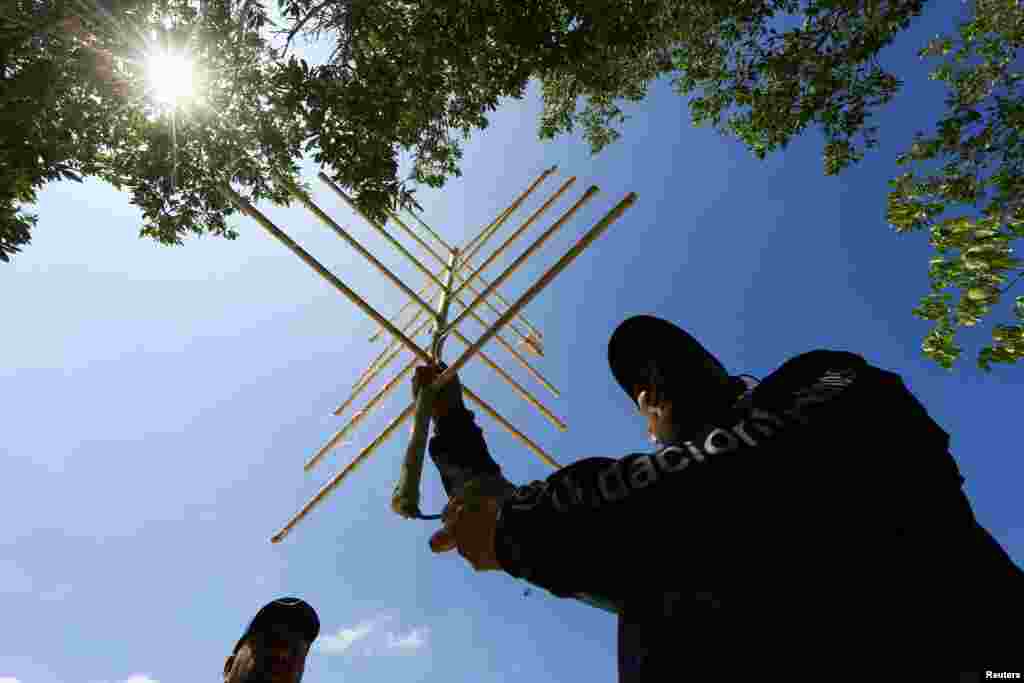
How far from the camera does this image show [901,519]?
0.76 metres

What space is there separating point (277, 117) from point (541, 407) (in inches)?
152

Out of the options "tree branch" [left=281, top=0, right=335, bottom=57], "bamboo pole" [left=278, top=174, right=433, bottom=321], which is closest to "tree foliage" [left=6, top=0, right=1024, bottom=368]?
"tree branch" [left=281, top=0, right=335, bottom=57]

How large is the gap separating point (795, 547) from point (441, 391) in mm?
1377

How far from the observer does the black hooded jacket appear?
0.71 metres

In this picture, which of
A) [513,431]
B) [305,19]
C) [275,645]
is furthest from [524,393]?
[305,19]

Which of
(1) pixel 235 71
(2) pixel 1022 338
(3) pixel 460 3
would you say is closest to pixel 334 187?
(1) pixel 235 71

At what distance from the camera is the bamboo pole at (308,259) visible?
2117mm

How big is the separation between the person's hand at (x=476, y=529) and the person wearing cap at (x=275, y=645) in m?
2.61

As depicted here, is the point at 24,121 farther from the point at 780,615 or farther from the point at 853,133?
the point at 853,133

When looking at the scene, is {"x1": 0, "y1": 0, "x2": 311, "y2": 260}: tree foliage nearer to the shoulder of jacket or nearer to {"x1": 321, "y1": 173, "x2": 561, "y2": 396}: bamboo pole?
{"x1": 321, "y1": 173, "x2": 561, "y2": 396}: bamboo pole

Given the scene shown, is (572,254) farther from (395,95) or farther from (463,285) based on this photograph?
(395,95)

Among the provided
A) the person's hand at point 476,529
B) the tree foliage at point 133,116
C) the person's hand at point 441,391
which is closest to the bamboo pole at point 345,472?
the person's hand at point 441,391

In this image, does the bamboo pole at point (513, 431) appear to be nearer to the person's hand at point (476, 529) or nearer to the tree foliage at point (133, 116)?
the person's hand at point (476, 529)

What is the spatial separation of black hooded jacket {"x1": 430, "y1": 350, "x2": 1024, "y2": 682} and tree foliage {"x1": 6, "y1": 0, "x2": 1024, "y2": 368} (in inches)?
160
